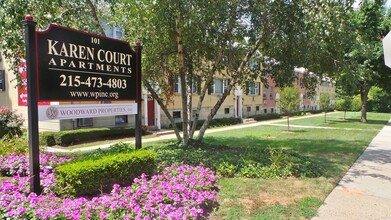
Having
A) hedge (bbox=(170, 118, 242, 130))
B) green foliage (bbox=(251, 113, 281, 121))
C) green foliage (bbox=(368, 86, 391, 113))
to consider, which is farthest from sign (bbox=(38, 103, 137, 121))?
green foliage (bbox=(368, 86, 391, 113))

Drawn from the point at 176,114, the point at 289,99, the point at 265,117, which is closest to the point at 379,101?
the point at 265,117

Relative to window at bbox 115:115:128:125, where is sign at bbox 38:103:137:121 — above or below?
above

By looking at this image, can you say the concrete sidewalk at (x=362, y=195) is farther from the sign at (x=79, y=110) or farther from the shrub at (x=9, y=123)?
the shrub at (x=9, y=123)

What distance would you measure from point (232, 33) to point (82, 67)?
4955 millimetres

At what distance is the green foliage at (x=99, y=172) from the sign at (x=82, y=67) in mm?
1191

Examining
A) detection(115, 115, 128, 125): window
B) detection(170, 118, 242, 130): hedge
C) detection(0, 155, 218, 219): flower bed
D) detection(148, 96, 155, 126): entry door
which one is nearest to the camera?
detection(0, 155, 218, 219): flower bed

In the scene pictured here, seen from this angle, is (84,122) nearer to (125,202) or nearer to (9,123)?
(9,123)

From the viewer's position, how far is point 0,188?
13.6 feet

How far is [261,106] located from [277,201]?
30.1 meters

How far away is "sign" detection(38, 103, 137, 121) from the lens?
14.9 feet

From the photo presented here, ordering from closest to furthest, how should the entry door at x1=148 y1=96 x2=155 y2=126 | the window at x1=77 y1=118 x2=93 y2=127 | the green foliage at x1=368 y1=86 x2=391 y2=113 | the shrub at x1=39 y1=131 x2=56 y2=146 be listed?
the shrub at x1=39 y1=131 x2=56 y2=146
the window at x1=77 y1=118 x2=93 y2=127
the entry door at x1=148 y1=96 x2=155 y2=126
the green foliage at x1=368 y1=86 x2=391 y2=113

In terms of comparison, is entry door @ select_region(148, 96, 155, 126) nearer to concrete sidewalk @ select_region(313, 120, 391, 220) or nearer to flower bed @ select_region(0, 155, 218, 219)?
concrete sidewalk @ select_region(313, 120, 391, 220)

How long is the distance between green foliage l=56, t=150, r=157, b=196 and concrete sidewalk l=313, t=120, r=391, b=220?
3.16m

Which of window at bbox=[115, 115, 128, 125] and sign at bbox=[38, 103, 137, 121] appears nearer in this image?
sign at bbox=[38, 103, 137, 121]
